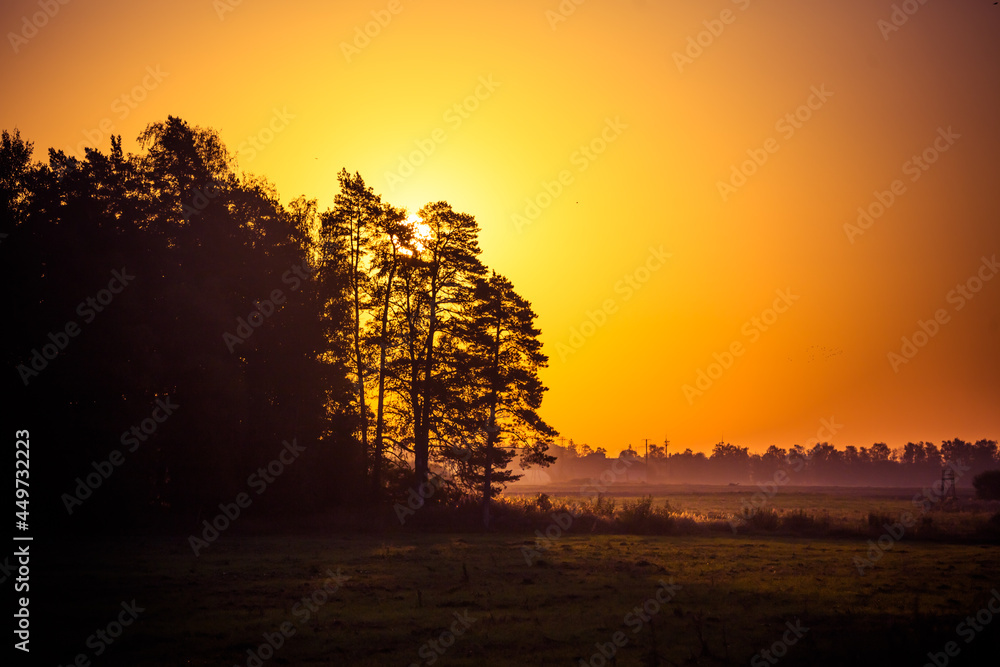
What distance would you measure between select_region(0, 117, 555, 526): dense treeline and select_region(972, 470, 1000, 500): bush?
2756 inches

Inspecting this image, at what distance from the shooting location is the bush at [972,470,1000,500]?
8700cm

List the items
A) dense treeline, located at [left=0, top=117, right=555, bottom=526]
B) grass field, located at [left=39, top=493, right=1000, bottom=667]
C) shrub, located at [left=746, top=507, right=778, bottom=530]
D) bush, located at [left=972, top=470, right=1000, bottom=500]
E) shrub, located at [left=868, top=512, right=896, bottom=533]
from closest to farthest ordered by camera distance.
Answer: grass field, located at [left=39, top=493, right=1000, bottom=667] → dense treeline, located at [left=0, top=117, right=555, bottom=526] → shrub, located at [left=868, top=512, right=896, bottom=533] → shrub, located at [left=746, top=507, right=778, bottom=530] → bush, located at [left=972, top=470, right=1000, bottom=500]

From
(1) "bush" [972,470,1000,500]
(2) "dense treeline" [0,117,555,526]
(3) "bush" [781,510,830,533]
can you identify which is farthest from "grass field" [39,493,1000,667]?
(1) "bush" [972,470,1000,500]

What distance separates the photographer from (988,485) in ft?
289

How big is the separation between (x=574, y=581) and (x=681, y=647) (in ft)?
31.2

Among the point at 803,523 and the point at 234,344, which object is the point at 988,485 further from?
the point at 234,344

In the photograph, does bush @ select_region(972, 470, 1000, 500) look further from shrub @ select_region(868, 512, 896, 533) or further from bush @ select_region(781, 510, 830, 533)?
bush @ select_region(781, 510, 830, 533)

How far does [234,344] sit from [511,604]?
100 ft

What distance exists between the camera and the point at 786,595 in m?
23.1

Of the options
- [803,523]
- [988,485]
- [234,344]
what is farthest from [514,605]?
[988,485]

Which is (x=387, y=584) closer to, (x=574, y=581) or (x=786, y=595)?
(x=574, y=581)

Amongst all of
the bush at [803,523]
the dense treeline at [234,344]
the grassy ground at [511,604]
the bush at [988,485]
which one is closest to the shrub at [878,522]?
the bush at [803,523]

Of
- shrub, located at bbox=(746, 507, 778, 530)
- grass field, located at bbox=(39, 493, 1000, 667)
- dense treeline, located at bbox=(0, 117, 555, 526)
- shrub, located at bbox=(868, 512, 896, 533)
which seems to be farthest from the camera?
shrub, located at bbox=(746, 507, 778, 530)

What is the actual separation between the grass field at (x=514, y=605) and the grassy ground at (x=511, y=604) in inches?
2.8
